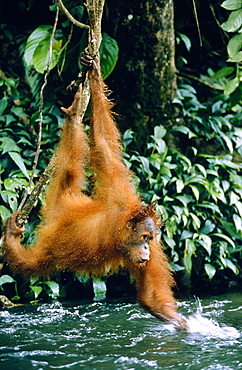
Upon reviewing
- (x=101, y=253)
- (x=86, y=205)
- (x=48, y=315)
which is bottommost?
(x=48, y=315)

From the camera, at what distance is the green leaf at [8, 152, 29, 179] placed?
539 cm

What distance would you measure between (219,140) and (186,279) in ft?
6.20

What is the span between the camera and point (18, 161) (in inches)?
215

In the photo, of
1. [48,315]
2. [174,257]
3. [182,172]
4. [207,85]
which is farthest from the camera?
[207,85]

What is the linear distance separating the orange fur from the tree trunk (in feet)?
7.93

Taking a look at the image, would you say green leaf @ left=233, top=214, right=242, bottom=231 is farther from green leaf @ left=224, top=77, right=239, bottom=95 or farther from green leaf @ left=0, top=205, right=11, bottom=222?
green leaf @ left=0, top=205, right=11, bottom=222

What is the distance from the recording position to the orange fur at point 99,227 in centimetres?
364

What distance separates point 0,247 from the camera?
4039 millimetres

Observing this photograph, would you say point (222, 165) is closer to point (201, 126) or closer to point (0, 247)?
point (201, 126)

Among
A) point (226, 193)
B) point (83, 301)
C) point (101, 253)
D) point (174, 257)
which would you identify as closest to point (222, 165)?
point (226, 193)

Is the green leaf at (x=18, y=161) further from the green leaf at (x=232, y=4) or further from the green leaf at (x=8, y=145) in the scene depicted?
the green leaf at (x=232, y=4)

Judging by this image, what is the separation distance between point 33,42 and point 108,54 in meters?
0.88

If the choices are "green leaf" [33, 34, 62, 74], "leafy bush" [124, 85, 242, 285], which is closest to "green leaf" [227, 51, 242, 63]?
"leafy bush" [124, 85, 242, 285]

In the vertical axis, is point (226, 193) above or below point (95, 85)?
below
